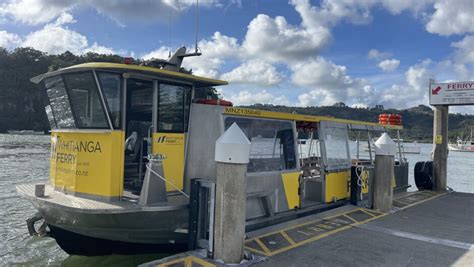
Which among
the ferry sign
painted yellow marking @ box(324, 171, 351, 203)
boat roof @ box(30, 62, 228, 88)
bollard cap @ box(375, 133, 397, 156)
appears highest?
the ferry sign

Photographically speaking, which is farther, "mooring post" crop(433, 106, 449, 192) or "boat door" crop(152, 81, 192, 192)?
"mooring post" crop(433, 106, 449, 192)

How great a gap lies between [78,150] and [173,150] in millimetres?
1486

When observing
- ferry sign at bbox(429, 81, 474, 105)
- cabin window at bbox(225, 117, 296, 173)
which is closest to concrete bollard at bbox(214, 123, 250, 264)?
cabin window at bbox(225, 117, 296, 173)

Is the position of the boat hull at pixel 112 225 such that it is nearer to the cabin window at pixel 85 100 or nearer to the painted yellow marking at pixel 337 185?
the cabin window at pixel 85 100

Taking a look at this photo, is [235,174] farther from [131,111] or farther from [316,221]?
[316,221]

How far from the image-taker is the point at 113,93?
5.41m

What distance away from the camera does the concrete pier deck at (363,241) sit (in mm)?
4934

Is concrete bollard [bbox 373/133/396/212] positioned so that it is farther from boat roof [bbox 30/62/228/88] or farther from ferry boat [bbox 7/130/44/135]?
ferry boat [bbox 7/130/44/135]

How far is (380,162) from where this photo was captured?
812 cm

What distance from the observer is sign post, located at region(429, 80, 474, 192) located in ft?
40.1

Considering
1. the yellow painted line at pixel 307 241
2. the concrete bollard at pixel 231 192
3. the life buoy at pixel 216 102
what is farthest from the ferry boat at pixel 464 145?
the concrete bollard at pixel 231 192

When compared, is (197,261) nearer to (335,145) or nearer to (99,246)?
(99,246)

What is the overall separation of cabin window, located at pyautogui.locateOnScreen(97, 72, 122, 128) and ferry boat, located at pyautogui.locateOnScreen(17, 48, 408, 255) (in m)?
0.01

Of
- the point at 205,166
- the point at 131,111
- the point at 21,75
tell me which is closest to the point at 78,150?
the point at 131,111
